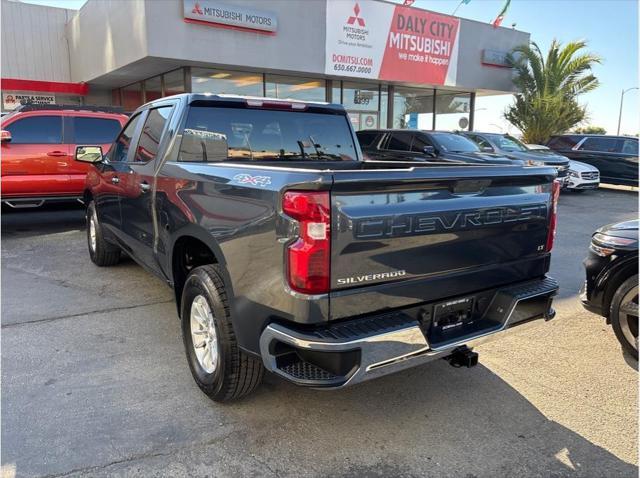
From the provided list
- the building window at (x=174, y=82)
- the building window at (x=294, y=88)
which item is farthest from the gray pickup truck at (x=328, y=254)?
the building window at (x=294, y=88)

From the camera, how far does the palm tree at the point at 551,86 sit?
18766mm

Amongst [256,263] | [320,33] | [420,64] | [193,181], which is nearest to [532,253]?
[256,263]

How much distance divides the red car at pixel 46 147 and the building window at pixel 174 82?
4626mm

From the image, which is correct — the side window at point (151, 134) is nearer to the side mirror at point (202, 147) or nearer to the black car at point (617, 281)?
the side mirror at point (202, 147)

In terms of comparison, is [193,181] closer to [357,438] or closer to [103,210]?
[357,438]

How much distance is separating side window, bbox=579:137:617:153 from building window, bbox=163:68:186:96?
1342 cm

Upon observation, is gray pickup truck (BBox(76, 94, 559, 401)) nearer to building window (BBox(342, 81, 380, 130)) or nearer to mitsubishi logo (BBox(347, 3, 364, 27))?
mitsubishi logo (BBox(347, 3, 364, 27))

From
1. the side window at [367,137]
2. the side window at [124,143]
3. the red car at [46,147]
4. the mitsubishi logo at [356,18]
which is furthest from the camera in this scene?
the mitsubishi logo at [356,18]

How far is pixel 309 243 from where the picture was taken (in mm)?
2369

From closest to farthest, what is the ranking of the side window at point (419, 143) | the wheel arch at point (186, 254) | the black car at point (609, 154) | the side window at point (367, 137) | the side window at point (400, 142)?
the wheel arch at point (186, 254) → the side window at point (419, 143) → the side window at point (400, 142) → the side window at point (367, 137) → the black car at point (609, 154)

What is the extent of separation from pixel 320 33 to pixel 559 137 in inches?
393

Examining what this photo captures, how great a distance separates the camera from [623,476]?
256 cm

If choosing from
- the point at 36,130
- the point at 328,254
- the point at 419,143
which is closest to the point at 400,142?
the point at 419,143

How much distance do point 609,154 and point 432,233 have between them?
55.6 ft
